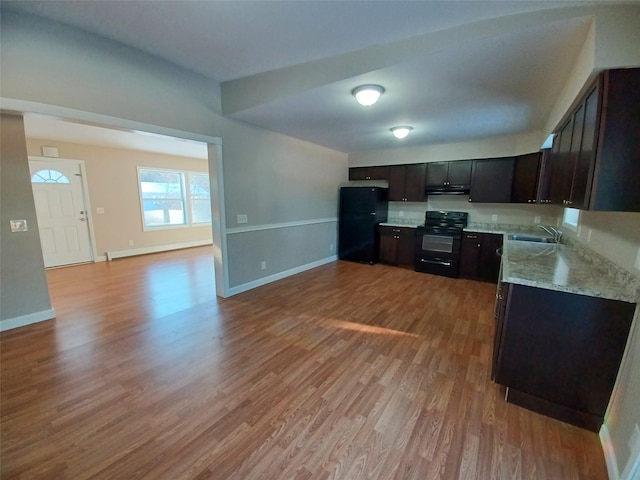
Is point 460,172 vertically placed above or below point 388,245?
above

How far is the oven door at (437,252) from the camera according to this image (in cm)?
457

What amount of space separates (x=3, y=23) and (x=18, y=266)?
220 centimetres

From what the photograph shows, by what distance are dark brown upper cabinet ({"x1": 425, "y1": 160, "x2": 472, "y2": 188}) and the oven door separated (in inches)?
37.2

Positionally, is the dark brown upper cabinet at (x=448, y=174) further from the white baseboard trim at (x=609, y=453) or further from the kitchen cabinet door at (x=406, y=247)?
the white baseboard trim at (x=609, y=453)

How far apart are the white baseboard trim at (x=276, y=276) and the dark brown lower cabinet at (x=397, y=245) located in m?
1.15

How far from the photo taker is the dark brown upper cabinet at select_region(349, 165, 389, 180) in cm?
551

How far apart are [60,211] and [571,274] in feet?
25.5

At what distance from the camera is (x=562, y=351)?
1.64 m

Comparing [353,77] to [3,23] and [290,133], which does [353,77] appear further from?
[3,23]

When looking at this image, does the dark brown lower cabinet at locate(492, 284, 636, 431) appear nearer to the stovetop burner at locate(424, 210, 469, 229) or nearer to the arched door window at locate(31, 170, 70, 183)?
the stovetop burner at locate(424, 210, 469, 229)

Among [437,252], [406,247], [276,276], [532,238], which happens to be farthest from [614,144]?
[276,276]

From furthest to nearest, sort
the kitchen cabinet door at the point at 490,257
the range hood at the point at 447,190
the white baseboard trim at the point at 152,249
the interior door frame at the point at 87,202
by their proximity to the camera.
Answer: the white baseboard trim at the point at 152,249 < the interior door frame at the point at 87,202 < the range hood at the point at 447,190 < the kitchen cabinet door at the point at 490,257

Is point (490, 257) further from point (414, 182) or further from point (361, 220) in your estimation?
point (361, 220)

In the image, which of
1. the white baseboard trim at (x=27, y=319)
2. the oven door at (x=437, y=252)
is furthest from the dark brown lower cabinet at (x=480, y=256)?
the white baseboard trim at (x=27, y=319)
